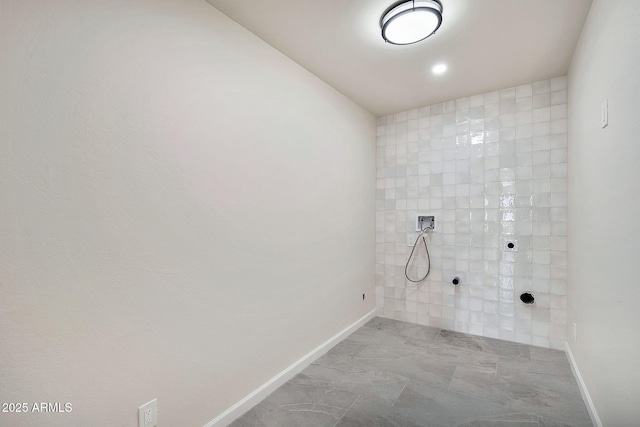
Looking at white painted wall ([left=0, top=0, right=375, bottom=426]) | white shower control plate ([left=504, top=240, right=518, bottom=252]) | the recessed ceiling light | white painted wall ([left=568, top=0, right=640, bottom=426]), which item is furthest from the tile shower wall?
white painted wall ([left=0, top=0, right=375, bottom=426])

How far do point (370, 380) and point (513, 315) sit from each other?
1.69 metres

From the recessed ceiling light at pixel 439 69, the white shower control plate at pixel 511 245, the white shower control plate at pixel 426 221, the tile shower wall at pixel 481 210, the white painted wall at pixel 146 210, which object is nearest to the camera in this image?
the white painted wall at pixel 146 210

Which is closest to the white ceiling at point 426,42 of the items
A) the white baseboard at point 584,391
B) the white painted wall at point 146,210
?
the white painted wall at point 146,210

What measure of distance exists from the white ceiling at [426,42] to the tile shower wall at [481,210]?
0.34m

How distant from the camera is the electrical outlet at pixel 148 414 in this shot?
4.60 ft

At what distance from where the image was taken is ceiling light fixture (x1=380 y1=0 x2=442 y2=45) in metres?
1.75

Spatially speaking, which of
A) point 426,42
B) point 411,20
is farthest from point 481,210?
point 411,20

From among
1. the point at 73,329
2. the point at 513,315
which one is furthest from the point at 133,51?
the point at 513,315

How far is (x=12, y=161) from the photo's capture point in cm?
105

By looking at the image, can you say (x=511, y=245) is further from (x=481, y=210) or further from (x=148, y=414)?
(x=148, y=414)

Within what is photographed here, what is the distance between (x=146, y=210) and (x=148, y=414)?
975mm

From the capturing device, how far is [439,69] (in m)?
2.57

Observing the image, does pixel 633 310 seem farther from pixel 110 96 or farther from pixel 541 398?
pixel 110 96

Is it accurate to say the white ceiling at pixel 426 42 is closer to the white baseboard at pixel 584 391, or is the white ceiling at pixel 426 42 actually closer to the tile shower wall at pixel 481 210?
the tile shower wall at pixel 481 210
